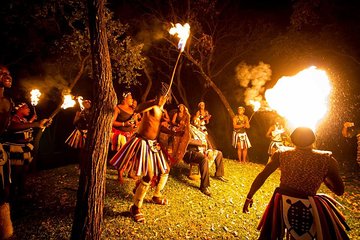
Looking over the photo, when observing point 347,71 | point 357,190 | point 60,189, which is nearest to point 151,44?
point 347,71

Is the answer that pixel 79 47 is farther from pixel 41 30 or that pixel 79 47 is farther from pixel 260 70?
pixel 260 70

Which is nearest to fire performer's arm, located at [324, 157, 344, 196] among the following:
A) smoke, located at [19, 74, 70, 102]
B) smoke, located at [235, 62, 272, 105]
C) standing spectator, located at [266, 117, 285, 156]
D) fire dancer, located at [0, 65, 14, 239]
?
fire dancer, located at [0, 65, 14, 239]

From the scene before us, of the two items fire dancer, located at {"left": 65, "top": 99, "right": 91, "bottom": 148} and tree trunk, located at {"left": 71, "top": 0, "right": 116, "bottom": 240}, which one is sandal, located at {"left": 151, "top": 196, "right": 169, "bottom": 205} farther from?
fire dancer, located at {"left": 65, "top": 99, "right": 91, "bottom": 148}

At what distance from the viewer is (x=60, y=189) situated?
23.3ft

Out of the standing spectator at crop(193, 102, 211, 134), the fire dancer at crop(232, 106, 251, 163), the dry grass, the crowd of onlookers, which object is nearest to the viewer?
the crowd of onlookers

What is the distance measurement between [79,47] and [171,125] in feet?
16.7

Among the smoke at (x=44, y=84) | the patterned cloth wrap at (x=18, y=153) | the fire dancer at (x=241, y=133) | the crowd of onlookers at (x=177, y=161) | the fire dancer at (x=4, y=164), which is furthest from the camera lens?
the smoke at (x=44, y=84)

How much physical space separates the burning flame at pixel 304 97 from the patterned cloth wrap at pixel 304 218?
1.47m

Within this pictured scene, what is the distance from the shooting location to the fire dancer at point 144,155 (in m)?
5.58

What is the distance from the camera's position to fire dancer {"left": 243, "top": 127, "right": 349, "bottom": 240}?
3.31 m

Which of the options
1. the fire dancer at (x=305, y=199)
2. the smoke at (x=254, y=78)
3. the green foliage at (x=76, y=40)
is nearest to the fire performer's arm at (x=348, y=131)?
the fire dancer at (x=305, y=199)

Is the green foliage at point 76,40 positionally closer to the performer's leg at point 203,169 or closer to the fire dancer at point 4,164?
the performer's leg at point 203,169

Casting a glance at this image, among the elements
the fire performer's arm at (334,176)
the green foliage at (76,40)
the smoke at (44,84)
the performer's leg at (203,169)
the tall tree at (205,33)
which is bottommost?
the performer's leg at (203,169)

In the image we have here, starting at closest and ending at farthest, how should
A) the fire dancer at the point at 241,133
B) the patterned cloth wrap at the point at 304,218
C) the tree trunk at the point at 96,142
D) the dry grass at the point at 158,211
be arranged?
the patterned cloth wrap at the point at 304,218
the tree trunk at the point at 96,142
the dry grass at the point at 158,211
the fire dancer at the point at 241,133
